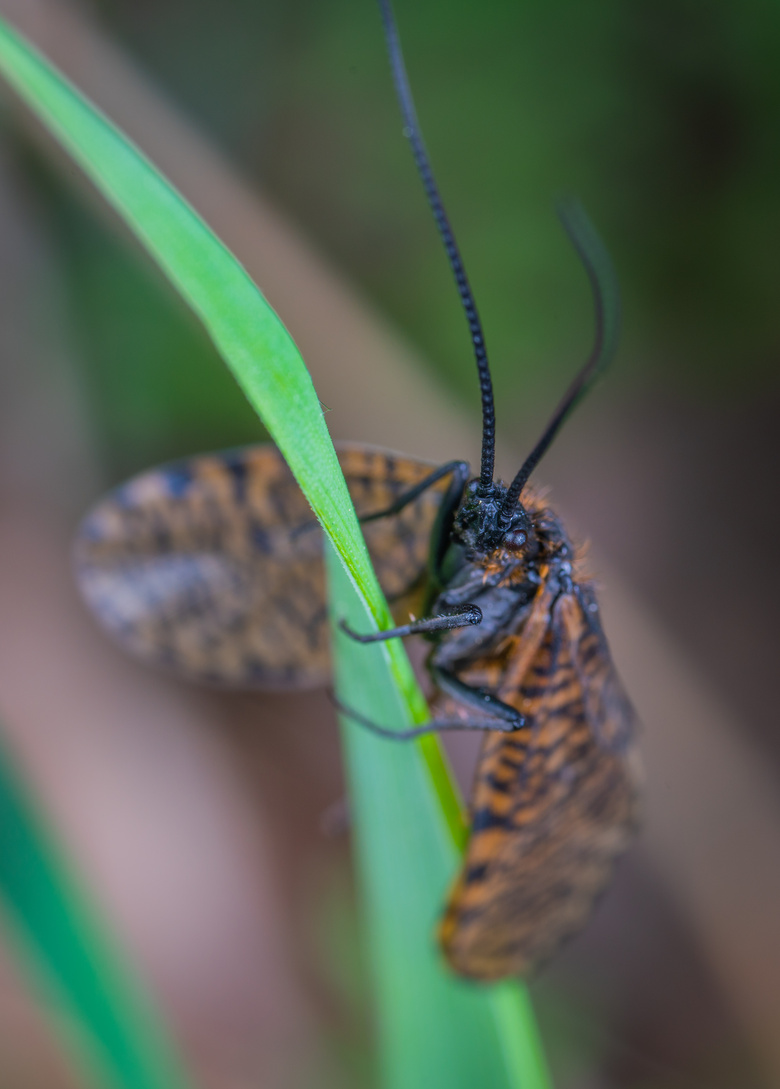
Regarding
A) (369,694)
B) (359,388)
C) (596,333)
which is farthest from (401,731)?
(359,388)

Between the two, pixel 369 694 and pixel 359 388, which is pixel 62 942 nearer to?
pixel 369 694

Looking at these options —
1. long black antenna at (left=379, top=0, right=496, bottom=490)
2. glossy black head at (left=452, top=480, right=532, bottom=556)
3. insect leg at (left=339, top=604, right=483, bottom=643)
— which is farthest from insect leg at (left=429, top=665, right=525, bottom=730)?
long black antenna at (left=379, top=0, right=496, bottom=490)

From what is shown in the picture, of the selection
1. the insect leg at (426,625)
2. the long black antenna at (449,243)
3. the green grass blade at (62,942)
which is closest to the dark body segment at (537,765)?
the insect leg at (426,625)

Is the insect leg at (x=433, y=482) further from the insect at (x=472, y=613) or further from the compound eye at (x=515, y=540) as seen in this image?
the compound eye at (x=515, y=540)

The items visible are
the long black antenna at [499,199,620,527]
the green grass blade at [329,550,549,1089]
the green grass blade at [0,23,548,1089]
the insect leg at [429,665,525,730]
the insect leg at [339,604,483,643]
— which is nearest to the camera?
the green grass blade at [0,23,548,1089]

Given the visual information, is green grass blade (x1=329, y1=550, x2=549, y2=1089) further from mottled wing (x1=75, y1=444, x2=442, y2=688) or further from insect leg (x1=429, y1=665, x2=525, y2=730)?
mottled wing (x1=75, y1=444, x2=442, y2=688)

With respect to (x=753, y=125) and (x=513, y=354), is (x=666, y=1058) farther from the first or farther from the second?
(x=753, y=125)

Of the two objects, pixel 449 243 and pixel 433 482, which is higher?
pixel 449 243
